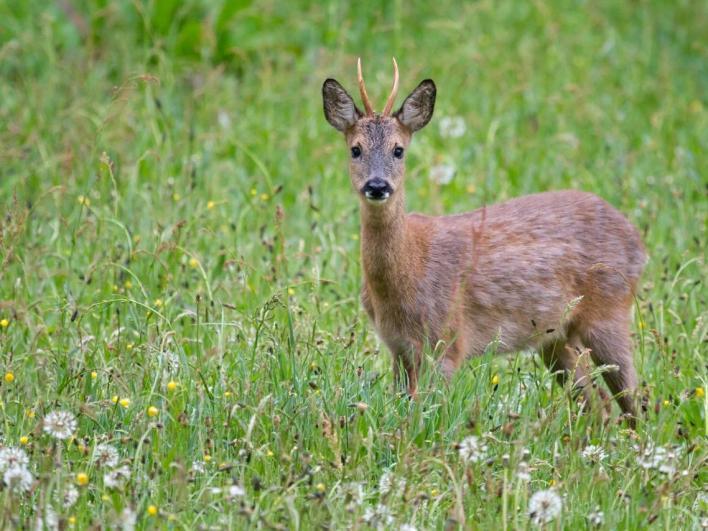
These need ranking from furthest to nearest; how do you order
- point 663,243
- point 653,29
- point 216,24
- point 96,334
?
point 653,29 → point 216,24 → point 663,243 → point 96,334

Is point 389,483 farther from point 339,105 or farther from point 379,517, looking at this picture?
point 339,105

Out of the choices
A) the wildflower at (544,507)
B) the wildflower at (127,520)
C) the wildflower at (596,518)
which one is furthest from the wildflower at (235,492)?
the wildflower at (596,518)

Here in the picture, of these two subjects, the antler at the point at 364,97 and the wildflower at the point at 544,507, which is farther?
the antler at the point at 364,97

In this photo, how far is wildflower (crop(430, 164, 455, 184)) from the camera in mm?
7789

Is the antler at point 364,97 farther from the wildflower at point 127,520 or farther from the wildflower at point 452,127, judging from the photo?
the wildflower at point 452,127

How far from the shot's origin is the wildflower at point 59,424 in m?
4.25

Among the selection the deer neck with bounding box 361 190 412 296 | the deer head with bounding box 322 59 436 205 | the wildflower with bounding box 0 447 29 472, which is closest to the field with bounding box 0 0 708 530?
the wildflower with bounding box 0 447 29 472

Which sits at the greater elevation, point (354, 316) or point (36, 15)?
point (36, 15)

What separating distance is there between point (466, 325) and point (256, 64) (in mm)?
4219

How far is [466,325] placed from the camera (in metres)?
5.67

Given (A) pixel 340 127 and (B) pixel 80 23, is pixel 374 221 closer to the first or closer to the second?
(A) pixel 340 127

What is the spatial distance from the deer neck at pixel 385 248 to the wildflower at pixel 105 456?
5.13ft

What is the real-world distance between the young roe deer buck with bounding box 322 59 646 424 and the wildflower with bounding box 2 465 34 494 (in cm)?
180

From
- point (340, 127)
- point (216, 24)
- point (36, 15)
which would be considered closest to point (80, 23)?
point (36, 15)
